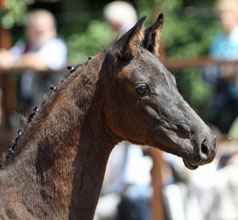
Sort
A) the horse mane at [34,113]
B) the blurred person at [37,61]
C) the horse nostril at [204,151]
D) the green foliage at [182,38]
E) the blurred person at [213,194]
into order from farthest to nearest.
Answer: the green foliage at [182,38], the blurred person at [37,61], the blurred person at [213,194], the horse mane at [34,113], the horse nostril at [204,151]

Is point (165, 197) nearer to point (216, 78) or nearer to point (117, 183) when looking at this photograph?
point (117, 183)

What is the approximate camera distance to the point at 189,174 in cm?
816

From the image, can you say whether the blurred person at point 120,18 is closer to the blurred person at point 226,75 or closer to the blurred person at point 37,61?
the blurred person at point 37,61

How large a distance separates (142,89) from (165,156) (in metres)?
4.23

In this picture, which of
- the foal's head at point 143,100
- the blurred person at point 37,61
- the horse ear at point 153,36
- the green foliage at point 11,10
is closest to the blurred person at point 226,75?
the blurred person at point 37,61

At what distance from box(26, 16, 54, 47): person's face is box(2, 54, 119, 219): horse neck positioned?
4.10 m

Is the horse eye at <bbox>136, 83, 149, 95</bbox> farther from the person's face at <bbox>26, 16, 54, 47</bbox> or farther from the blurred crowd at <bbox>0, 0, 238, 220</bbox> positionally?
the person's face at <bbox>26, 16, 54, 47</bbox>

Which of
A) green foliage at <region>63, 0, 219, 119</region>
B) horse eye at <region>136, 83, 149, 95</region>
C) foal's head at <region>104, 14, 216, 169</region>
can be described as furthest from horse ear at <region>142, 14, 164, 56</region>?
green foliage at <region>63, 0, 219, 119</region>

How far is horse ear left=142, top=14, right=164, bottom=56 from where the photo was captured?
4562 mm

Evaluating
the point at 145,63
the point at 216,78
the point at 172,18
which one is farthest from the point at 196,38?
the point at 145,63

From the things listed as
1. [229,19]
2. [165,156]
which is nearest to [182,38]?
[229,19]

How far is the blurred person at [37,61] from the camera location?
8250mm

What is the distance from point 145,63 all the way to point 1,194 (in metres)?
1.16

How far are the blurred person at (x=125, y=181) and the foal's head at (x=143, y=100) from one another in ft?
11.5
